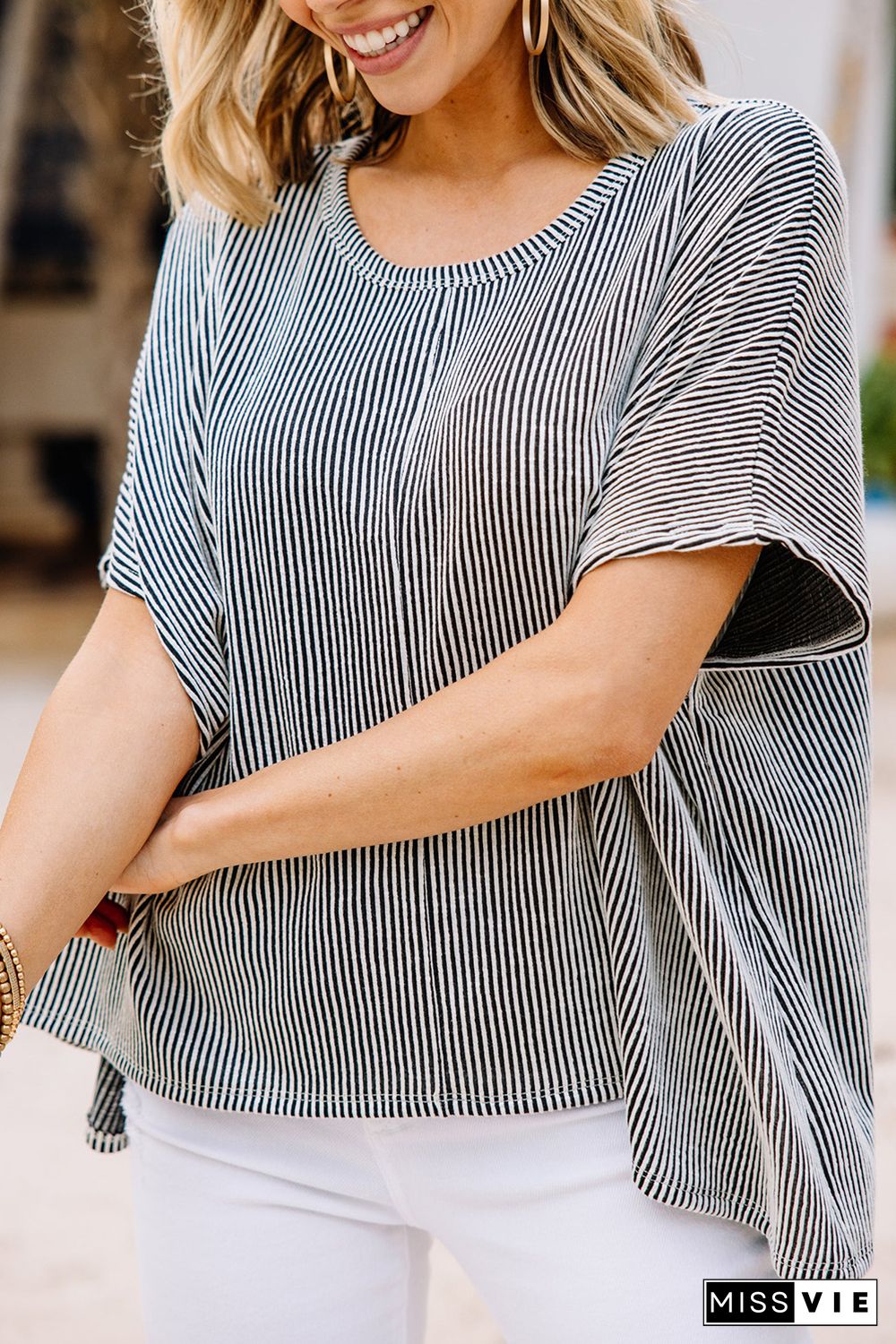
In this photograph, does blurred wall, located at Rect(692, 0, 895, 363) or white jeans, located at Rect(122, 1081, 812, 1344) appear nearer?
white jeans, located at Rect(122, 1081, 812, 1344)

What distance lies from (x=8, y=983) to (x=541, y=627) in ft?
1.56

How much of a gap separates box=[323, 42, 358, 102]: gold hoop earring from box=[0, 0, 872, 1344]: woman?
0.14 meters

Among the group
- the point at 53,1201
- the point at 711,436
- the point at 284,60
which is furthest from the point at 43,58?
the point at 711,436

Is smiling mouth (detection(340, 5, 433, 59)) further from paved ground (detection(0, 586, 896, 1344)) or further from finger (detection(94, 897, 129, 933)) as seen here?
paved ground (detection(0, 586, 896, 1344))

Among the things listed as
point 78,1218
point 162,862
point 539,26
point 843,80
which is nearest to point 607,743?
point 162,862

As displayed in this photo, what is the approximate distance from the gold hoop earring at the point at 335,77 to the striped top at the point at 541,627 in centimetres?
19

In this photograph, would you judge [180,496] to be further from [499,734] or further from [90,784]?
[499,734]

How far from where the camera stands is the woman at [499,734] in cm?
111

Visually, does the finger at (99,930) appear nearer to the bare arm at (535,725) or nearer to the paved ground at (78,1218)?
the bare arm at (535,725)

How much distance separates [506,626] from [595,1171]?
0.41m

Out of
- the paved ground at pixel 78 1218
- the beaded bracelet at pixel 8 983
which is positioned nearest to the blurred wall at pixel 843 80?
the paved ground at pixel 78 1218

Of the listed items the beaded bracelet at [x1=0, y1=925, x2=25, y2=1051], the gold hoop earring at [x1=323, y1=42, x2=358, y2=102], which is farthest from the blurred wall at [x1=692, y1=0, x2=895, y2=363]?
the beaded bracelet at [x1=0, y1=925, x2=25, y2=1051]

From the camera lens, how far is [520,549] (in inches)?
45.4
